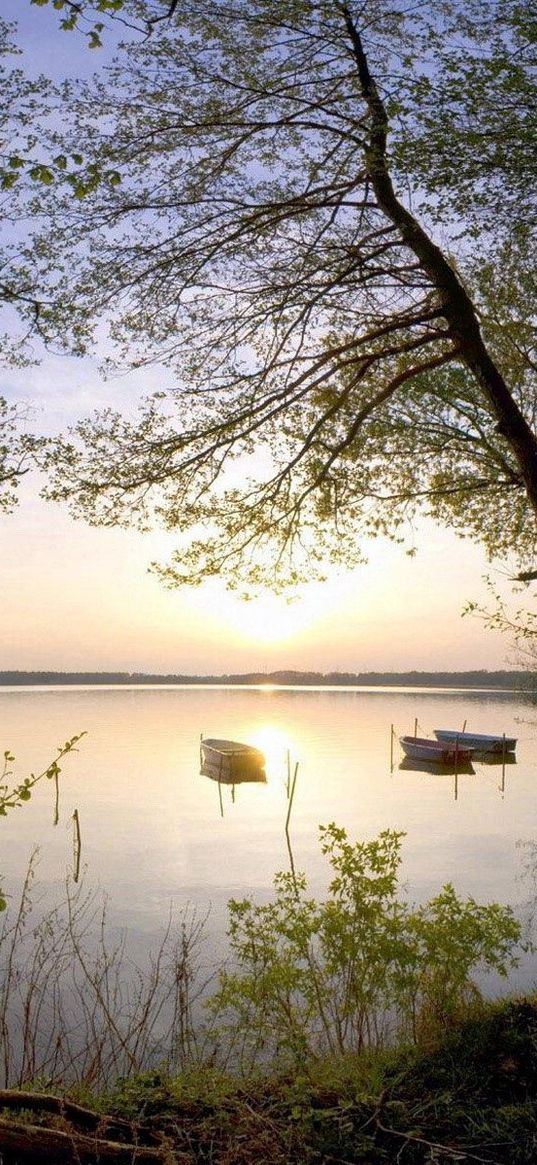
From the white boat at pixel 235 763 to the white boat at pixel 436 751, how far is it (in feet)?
31.6

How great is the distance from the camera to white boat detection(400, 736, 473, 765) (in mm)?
52188

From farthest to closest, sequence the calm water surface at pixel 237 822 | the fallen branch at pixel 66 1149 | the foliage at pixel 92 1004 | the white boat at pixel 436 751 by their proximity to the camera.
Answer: the white boat at pixel 436 751 → the calm water surface at pixel 237 822 → the foliage at pixel 92 1004 → the fallen branch at pixel 66 1149

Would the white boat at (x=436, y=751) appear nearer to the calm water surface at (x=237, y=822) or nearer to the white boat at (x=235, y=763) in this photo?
the calm water surface at (x=237, y=822)

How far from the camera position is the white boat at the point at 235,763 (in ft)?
159

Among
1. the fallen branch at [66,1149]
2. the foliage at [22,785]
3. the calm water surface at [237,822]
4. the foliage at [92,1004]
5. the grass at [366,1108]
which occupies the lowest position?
the calm water surface at [237,822]

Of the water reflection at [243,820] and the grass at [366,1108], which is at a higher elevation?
the grass at [366,1108]

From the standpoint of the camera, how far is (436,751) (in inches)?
2084

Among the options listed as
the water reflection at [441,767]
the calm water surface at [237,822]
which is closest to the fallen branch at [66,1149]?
the calm water surface at [237,822]

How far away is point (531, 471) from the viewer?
988cm

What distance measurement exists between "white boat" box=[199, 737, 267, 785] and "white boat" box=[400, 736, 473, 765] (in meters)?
9.62

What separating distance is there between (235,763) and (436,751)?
12.2 m

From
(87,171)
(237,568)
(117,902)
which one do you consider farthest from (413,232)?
(117,902)

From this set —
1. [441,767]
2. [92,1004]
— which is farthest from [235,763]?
[92,1004]

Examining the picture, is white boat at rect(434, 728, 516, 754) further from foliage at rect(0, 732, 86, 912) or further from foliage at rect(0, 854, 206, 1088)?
foliage at rect(0, 732, 86, 912)
